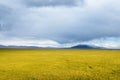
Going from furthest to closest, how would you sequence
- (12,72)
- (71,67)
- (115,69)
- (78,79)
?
(71,67)
(115,69)
(12,72)
(78,79)

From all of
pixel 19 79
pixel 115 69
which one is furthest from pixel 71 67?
pixel 19 79

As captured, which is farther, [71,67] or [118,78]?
[71,67]

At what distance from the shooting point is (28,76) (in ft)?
140

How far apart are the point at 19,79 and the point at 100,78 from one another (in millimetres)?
12035

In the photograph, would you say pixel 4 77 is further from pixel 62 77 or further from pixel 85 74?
pixel 85 74

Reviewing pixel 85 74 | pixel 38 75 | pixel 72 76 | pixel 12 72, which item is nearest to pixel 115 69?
pixel 85 74

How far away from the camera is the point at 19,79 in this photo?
132 ft

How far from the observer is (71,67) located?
53719mm

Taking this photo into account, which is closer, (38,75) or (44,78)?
(44,78)

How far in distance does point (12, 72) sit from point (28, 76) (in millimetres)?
5394

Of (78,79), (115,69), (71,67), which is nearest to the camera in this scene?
(78,79)

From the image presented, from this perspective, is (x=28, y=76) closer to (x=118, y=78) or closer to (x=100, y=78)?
(x=100, y=78)

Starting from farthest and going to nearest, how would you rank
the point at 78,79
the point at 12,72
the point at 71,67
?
1. the point at 71,67
2. the point at 12,72
3. the point at 78,79

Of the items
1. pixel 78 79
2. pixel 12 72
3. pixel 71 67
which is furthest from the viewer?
pixel 71 67
